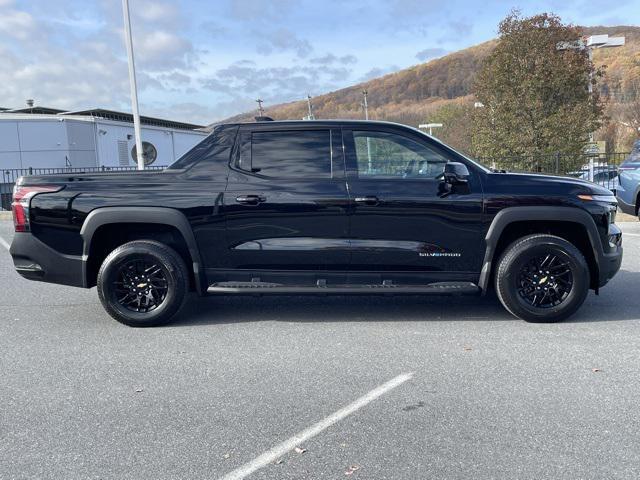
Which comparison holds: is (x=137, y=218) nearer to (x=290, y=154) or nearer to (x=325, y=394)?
(x=290, y=154)

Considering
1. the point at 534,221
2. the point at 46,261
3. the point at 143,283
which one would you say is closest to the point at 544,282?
the point at 534,221

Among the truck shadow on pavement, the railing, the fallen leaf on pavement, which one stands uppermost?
the railing

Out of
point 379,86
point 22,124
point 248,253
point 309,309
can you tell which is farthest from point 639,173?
point 379,86

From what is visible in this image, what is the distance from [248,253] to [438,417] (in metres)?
2.44

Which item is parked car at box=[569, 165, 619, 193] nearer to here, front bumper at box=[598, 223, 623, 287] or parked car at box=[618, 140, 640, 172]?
parked car at box=[618, 140, 640, 172]

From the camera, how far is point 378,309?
581cm

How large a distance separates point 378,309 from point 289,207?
1515mm

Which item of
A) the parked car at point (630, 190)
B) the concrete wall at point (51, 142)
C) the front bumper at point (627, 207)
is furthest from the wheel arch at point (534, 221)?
the concrete wall at point (51, 142)

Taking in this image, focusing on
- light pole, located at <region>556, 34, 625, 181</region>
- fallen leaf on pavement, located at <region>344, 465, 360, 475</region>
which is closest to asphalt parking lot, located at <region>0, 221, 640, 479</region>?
fallen leaf on pavement, located at <region>344, 465, 360, 475</region>

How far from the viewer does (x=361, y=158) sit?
5.21m

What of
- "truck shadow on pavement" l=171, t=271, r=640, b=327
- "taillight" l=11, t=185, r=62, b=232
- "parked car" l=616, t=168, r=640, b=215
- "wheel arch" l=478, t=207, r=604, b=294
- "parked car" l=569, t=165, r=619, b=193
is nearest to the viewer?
"wheel arch" l=478, t=207, r=604, b=294

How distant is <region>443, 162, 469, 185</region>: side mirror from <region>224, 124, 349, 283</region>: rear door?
0.90 m

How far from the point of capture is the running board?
5.08 metres

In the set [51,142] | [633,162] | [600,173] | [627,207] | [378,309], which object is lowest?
[378,309]
